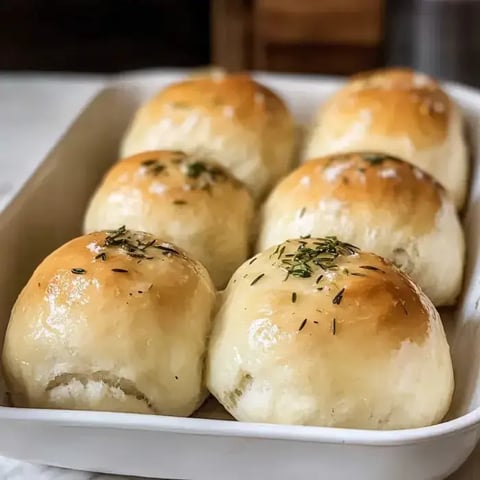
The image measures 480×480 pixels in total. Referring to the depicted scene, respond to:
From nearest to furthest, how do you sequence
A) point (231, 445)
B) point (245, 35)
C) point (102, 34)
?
point (231, 445), point (245, 35), point (102, 34)

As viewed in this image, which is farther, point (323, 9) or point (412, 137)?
point (323, 9)

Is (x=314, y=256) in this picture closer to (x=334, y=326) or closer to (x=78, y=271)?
(x=334, y=326)

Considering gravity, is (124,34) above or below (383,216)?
below

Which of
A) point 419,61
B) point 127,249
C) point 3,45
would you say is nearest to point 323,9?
point 419,61

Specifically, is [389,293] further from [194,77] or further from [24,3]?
[24,3]

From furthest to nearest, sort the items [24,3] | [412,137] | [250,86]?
[24,3] → [250,86] → [412,137]

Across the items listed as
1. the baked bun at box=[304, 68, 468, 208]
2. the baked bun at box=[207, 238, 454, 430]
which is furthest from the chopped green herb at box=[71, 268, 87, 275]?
the baked bun at box=[304, 68, 468, 208]

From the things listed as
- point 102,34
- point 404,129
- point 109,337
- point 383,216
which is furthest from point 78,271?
point 102,34
